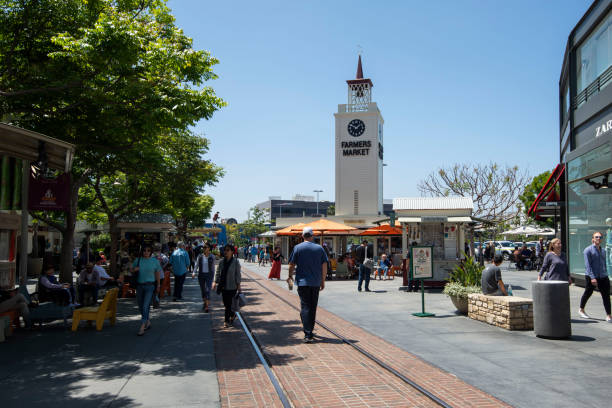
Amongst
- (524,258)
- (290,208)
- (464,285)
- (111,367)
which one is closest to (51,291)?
(111,367)

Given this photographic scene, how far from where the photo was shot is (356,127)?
5412cm

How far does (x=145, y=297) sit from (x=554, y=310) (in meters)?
6.97

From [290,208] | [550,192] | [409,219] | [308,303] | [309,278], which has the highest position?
[290,208]

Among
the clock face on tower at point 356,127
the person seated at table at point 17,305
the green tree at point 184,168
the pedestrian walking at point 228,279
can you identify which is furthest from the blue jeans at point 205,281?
the clock face on tower at point 356,127

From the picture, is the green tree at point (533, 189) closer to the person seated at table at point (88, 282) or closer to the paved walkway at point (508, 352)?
the paved walkway at point (508, 352)

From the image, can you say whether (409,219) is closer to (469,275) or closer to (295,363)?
(469,275)

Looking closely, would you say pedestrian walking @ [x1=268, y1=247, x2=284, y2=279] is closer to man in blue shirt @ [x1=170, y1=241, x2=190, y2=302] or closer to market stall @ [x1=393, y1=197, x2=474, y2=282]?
market stall @ [x1=393, y1=197, x2=474, y2=282]

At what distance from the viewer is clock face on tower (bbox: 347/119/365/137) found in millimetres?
54031

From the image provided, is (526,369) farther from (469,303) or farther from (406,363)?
(469,303)

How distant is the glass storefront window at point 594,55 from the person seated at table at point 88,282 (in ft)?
51.2

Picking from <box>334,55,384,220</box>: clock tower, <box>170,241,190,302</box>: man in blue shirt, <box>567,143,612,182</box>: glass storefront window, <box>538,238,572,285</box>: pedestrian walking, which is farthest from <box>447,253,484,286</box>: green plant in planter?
<box>334,55,384,220</box>: clock tower

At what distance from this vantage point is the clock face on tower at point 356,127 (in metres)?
54.0

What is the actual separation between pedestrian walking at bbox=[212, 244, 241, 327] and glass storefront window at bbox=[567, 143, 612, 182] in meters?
10.4

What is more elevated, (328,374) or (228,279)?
(228,279)
